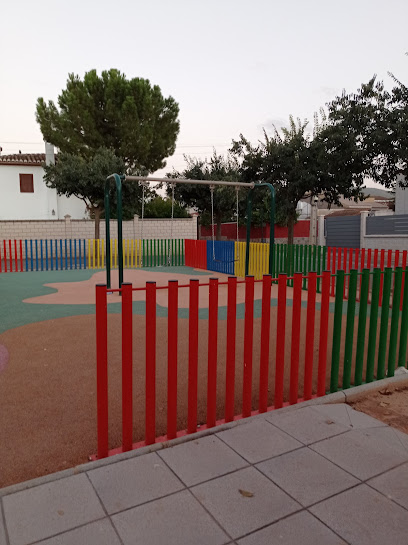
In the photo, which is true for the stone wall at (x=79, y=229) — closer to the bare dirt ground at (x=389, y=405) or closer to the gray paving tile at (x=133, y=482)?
the bare dirt ground at (x=389, y=405)

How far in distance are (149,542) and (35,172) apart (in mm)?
29475

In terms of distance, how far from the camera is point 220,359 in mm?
4684

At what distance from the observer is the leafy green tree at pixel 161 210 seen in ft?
85.5

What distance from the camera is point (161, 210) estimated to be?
86.9ft

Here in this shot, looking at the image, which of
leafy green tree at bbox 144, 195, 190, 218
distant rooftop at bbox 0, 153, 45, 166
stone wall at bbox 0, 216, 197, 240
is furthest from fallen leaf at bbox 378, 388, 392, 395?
distant rooftop at bbox 0, 153, 45, 166

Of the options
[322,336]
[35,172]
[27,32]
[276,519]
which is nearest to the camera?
[276,519]

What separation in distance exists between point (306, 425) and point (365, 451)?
459mm

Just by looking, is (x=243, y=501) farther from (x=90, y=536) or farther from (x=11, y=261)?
(x=11, y=261)

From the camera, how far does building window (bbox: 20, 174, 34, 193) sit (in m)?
27.7

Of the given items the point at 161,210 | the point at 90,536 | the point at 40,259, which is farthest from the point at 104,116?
the point at 90,536

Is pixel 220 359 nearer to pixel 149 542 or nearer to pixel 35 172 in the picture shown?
pixel 149 542

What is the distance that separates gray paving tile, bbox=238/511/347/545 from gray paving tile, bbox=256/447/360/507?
0.14 m

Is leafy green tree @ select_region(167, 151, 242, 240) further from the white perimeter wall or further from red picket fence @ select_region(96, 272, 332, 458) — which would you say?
red picket fence @ select_region(96, 272, 332, 458)

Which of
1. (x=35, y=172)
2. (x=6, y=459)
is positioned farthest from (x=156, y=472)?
(x=35, y=172)
